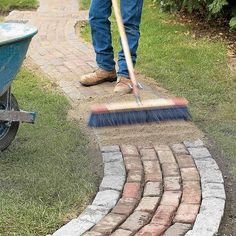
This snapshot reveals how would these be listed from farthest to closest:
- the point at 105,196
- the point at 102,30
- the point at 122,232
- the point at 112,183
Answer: the point at 102,30
the point at 112,183
the point at 105,196
the point at 122,232

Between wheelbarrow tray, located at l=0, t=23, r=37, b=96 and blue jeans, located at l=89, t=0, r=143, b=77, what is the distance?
1.57 meters

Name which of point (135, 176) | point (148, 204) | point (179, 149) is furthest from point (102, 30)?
point (148, 204)

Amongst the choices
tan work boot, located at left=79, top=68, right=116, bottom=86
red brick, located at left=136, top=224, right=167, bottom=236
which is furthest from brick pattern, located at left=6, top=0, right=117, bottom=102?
red brick, located at left=136, top=224, right=167, bottom=236

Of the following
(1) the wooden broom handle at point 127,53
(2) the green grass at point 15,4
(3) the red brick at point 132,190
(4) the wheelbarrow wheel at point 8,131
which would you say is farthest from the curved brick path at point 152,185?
(2) the green grass at point 15,4

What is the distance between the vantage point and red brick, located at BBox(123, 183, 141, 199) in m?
3.58

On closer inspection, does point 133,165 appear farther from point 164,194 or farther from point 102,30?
point 102,30

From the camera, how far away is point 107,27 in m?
5.50

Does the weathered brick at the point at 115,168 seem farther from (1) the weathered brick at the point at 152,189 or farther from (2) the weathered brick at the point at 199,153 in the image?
(2) the weathered brick at the point at 199,153

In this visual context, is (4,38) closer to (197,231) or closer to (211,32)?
(197,231)

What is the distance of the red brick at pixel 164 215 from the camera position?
10.8 ft

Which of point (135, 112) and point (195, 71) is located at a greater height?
point (135, 112)

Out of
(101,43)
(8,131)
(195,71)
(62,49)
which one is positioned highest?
(101,43)

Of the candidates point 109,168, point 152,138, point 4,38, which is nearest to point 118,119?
point 109,168

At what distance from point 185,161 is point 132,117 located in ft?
1.64
